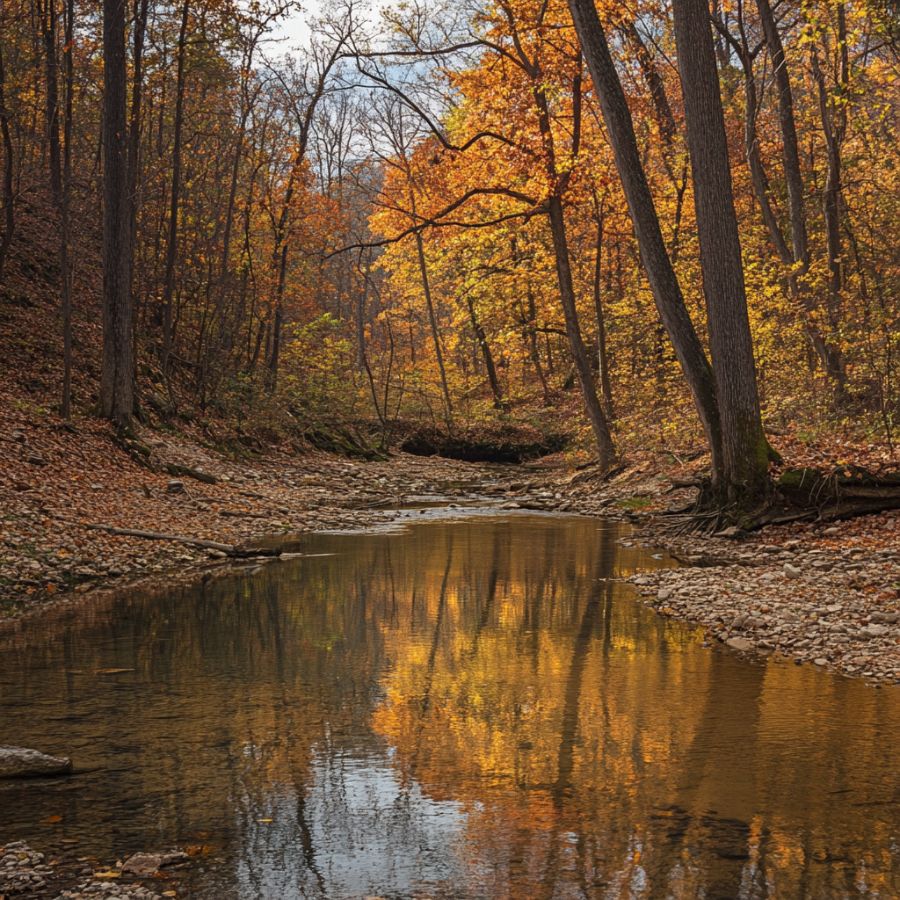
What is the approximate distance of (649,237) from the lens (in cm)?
1353

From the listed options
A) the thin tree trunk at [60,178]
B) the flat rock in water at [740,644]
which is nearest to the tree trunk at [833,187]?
the flat rock in water at [740,644]

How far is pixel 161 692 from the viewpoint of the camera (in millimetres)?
6672

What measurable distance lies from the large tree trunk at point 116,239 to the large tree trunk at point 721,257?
959cm

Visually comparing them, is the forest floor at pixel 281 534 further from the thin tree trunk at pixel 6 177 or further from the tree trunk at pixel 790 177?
the thin tree trunk at pixel 6 177

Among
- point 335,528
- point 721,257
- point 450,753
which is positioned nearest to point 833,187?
point 721,257

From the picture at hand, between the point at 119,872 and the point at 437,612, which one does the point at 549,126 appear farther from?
the point at 119,872

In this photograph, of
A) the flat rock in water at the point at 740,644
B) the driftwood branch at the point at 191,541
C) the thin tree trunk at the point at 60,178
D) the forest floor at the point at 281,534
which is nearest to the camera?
the forest floor at the point at 281,534

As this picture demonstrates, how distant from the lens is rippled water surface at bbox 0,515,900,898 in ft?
13.0

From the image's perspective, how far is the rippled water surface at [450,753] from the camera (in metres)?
3.96

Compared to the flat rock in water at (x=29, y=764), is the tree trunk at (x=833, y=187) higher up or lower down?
higher up

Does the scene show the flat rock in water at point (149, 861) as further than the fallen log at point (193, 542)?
No

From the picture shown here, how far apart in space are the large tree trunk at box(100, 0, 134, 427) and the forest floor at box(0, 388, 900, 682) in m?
0.77

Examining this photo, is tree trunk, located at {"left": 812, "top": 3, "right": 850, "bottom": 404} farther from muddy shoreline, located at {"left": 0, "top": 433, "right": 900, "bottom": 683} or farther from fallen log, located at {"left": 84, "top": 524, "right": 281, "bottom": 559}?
fallen log, located at {"left": 84, "top": 524, "right": 281, "bottom": 559}

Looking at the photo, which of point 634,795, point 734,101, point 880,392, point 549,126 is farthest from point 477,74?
point 634,795
